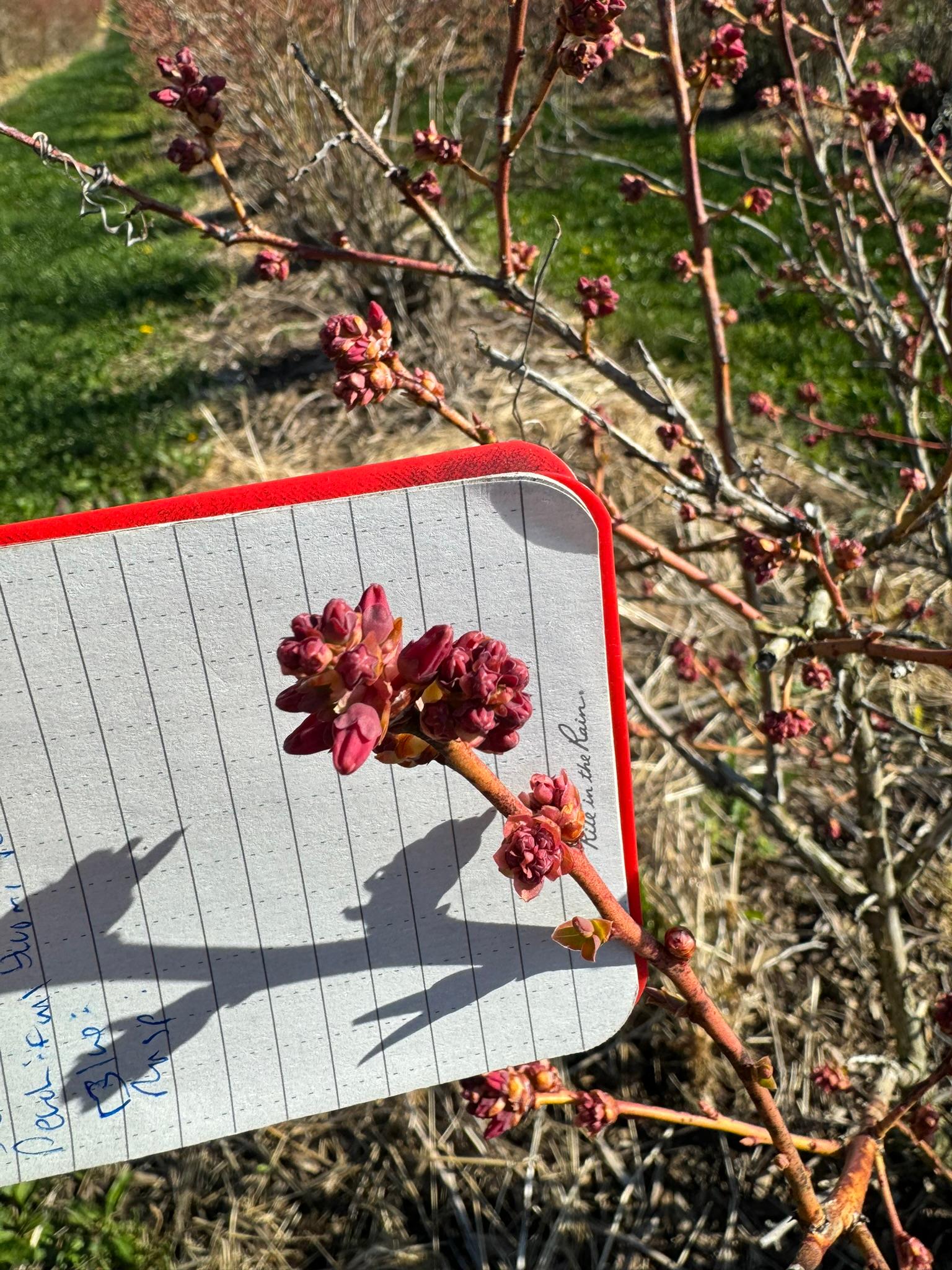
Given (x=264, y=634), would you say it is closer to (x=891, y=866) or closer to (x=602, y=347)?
(x=891, y=866)

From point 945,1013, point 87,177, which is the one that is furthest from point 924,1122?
point 87,177

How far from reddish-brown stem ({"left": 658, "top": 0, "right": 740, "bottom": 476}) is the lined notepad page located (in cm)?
67

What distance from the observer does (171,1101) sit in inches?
31.9

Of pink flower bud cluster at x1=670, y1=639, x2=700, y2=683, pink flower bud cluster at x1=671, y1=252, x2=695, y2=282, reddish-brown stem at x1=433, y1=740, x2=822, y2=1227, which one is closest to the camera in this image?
reddish-brown stem at x1=433, y1=740, x2=822, y2=1227

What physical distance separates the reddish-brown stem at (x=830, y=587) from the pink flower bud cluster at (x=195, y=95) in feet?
2.60

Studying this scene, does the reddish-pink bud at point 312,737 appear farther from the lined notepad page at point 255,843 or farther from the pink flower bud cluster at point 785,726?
the pink flower bud cluster at point 785,726

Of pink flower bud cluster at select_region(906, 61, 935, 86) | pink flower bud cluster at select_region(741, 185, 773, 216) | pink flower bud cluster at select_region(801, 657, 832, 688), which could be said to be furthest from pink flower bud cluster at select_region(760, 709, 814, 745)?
pink flower bud cluster at select_region(906, 61, 935, 86)

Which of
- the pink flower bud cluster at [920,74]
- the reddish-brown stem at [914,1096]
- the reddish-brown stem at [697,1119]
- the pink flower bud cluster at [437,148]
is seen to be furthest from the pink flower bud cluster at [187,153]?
the pink flower bud cluster at [920,74]

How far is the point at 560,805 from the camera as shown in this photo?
64 cm

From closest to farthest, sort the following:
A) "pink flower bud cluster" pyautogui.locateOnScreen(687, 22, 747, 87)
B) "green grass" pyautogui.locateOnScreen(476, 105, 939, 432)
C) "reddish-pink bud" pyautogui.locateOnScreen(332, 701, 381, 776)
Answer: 1. "reddish-pink bud" pyautogui.locateOnScreen(332, 701, 381, 776)
2. "pink flower bud cluster" pyautogui.locateOnScreen(687, 22, 747, 87)
3. "green grass" pyautogui.locateOnScreen(476, 105, 939, 432)

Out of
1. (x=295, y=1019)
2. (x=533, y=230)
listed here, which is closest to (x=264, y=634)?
(x=295, y=1019)

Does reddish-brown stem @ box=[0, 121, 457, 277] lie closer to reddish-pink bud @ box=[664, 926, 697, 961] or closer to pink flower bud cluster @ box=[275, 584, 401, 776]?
pink flower bud cluster @ box=[275, 584, 401, 776]

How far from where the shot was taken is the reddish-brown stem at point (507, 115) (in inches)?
36.7

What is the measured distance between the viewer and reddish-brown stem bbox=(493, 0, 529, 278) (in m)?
0.93
